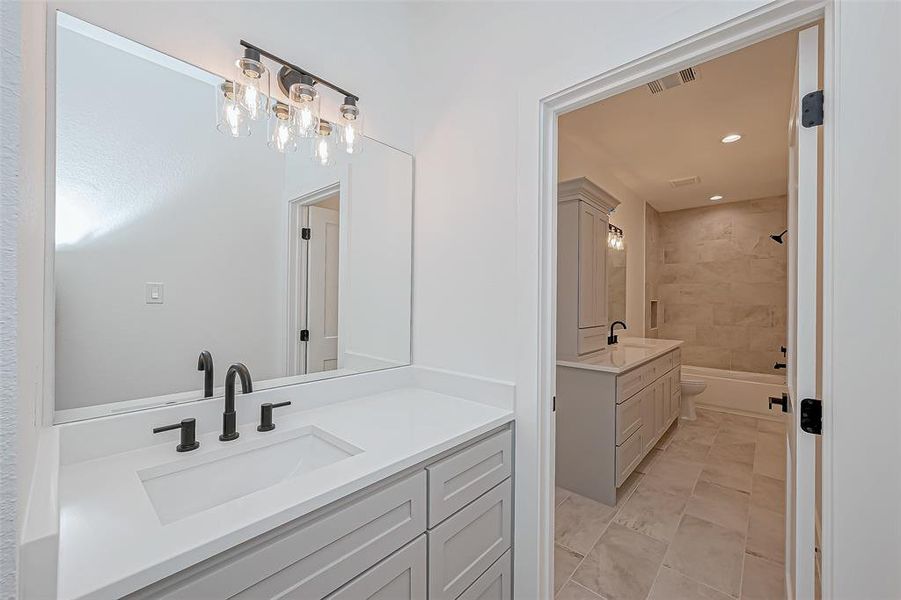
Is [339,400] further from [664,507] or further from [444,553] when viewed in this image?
[664,507]

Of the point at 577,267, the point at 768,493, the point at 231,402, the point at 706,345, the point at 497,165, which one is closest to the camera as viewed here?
the point at 231,402

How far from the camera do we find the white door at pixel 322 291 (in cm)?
153

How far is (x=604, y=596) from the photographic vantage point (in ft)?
5.24

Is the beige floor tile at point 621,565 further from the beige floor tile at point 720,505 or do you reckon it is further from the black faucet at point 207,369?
the black faucet at point 207,369

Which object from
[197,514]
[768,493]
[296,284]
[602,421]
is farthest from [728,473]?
[197,514]

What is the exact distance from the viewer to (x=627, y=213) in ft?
13.8

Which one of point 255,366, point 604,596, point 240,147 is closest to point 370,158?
point 240,147

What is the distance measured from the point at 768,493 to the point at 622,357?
118 cm

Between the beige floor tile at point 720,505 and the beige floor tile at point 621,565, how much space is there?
467mm

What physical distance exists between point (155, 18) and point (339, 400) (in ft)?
4.56

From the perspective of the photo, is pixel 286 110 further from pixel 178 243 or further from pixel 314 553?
pixel 314 553

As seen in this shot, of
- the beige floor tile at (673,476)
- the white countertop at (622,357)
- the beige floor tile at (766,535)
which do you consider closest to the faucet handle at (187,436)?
the white countertop at (622,357)

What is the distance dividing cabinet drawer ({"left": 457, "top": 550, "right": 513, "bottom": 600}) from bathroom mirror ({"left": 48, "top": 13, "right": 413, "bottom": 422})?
0.90 meters

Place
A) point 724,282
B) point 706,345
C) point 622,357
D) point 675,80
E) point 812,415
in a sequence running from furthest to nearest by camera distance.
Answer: point 706,345, point 724,282, point 622,357, point 675,80, point 812,415
